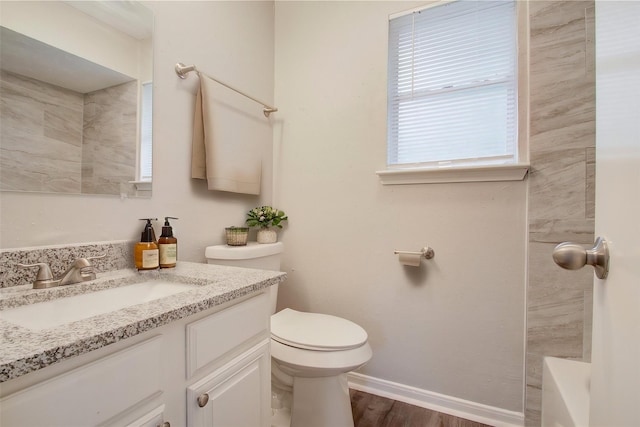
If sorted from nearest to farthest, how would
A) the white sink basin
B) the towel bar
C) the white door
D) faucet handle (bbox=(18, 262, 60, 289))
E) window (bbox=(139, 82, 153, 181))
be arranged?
the white door, the white sink basin, faucet handle (bbox=(18, 262, 60, 289)), window (bbox=(139, 82, 153, 181)), the towel bar

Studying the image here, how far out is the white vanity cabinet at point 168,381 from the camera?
0.43 metres

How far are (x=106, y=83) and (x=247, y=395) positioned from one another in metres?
1.09

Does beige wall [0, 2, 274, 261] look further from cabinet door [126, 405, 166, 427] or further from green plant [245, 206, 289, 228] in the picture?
cabinet door [126, 405, 166, 427]

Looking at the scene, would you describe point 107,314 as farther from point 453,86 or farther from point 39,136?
point 453,86

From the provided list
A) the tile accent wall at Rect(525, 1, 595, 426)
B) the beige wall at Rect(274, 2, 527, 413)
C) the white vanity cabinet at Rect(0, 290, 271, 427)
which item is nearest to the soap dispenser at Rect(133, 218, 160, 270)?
the white vanity cabinet at Rect(0, 290, 271, 427)

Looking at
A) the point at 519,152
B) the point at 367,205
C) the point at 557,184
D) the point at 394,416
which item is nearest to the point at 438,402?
the point at 394,416

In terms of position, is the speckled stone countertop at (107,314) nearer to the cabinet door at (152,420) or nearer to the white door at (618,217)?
the cabinet door at (152,420)

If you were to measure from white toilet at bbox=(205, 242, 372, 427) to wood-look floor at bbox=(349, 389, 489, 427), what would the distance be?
0.20m

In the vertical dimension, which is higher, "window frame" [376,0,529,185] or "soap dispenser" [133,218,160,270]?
"window frame" [376,0,529,185]

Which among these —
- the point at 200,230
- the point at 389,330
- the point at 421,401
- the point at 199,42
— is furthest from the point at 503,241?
the point at 199,42

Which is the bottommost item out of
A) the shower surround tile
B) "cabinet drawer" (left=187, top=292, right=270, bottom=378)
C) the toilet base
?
the toilet base

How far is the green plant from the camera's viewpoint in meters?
1.62

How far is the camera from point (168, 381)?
0.61 m

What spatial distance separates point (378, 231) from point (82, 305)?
1.24m
